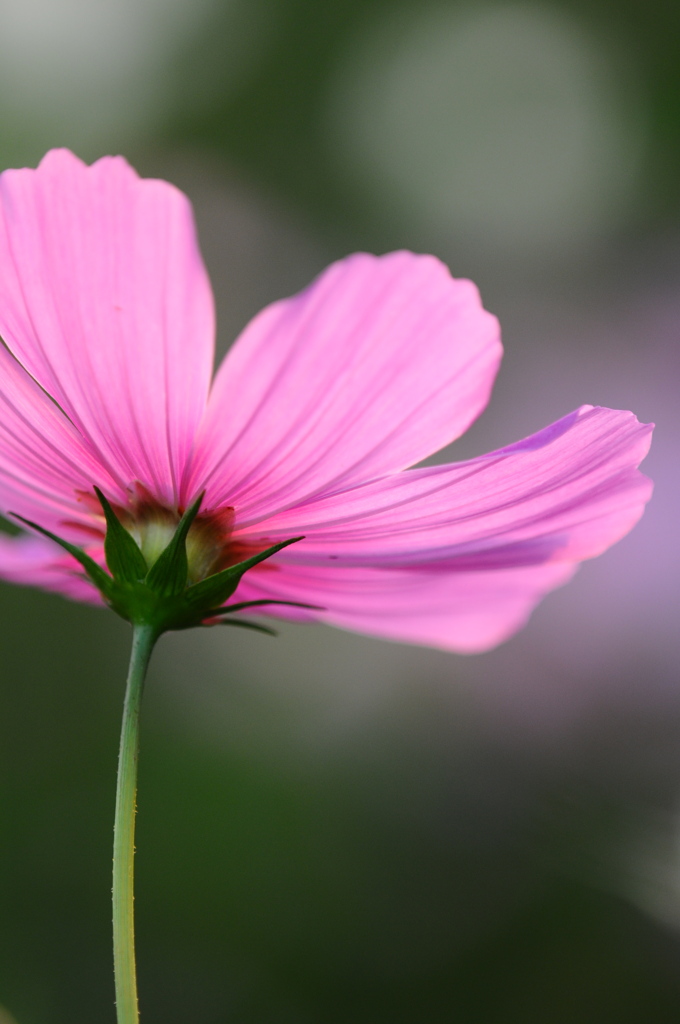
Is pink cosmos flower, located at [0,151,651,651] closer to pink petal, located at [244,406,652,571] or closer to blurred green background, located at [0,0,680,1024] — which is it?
pink petal, located at [244,406,652,571]

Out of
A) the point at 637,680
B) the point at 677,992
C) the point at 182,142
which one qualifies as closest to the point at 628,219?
the point at 182,142

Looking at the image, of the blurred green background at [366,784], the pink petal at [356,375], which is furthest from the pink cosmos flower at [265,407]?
the blurred green background at [366,784]

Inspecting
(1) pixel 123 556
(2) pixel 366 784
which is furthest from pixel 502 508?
(2) pixel 366 784

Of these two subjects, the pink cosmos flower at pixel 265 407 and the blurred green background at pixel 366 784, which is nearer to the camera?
the pink cosmos flower at pixel 265 407


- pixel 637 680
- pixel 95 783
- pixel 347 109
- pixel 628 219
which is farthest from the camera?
pixel 347 109

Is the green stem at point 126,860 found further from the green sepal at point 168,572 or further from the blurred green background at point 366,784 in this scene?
the blurred green background at point 366,784

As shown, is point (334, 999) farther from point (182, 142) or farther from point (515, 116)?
point (515, 116)

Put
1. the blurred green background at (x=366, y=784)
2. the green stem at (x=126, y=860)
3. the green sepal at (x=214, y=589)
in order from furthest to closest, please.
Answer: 1. the blurred green background at (x=366, y=784)
2. the green sepal at (x=214, y=589)
3. the green stem at (x=126, y=860)
